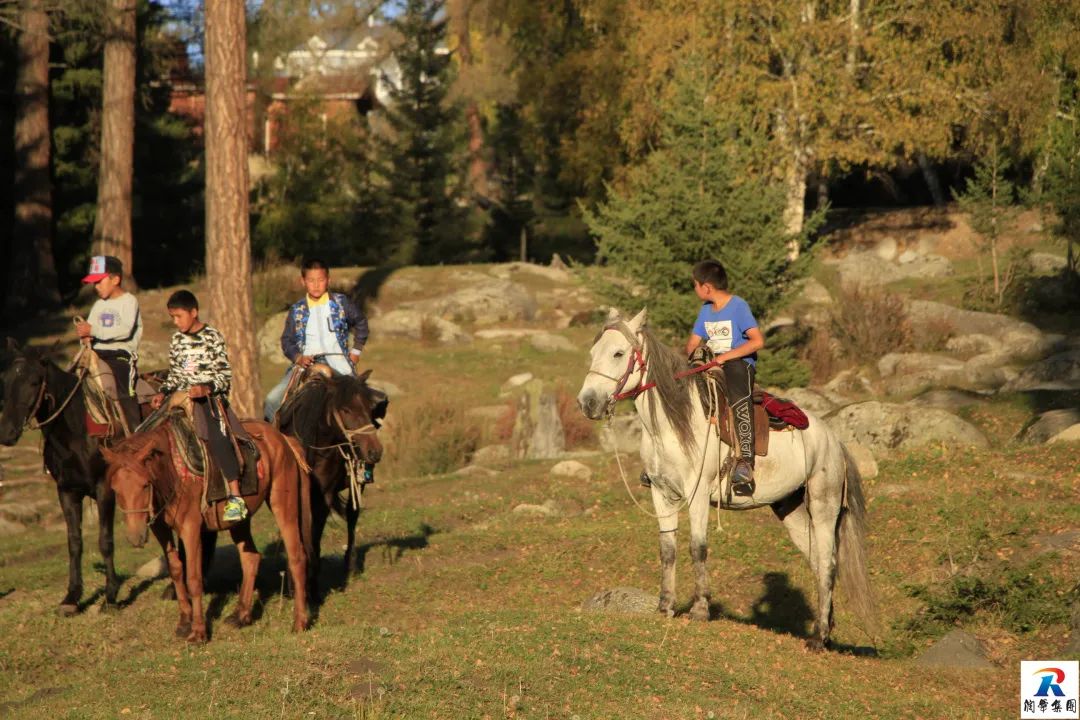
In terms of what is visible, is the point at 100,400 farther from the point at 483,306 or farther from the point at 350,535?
the point at 483,306

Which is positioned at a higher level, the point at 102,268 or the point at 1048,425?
the point at 102,268

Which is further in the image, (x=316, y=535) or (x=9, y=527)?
(x=9, y=527)

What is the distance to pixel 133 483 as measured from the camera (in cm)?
1062

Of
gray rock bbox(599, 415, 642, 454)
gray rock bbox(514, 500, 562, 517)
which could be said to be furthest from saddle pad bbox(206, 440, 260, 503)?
gray rock bbox(599, 415, 642, 454)

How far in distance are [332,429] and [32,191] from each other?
25.6 metres

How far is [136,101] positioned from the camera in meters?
39.8

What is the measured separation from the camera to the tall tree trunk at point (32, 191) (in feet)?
114

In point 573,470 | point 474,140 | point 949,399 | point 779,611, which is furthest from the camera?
point 474,140

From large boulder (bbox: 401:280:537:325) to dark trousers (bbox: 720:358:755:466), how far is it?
2461 centimetres

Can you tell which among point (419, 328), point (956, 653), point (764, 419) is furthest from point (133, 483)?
Answer: point (419, 328)

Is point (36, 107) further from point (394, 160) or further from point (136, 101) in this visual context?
point (394, 160)

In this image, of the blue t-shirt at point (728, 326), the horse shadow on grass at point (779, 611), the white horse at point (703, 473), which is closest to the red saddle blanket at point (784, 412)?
the white horse at point (703, 473)

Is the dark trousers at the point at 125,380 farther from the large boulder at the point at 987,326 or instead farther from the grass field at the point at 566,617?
the large boulder at the point at 987,326

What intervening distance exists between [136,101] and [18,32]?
Result: 4257mm
